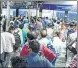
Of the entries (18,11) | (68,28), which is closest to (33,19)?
(18,11)

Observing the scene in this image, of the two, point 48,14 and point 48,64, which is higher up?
point 48,14

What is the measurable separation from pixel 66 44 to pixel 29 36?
17.8 inches

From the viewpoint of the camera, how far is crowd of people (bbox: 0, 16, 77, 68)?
2.70m

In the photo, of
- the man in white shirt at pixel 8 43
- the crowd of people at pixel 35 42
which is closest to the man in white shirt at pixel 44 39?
the crowd of people at pixel 35 42

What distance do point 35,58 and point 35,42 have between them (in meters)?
0.20

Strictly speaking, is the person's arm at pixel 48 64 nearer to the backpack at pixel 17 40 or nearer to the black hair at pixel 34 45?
the black hair at pixel 34 45

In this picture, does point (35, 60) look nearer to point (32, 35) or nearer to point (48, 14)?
point (32, 35)

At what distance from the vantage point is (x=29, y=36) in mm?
2787

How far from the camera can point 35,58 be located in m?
2.81

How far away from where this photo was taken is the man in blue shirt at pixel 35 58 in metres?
2.78

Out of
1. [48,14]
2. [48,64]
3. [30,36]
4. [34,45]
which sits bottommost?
[48,64]

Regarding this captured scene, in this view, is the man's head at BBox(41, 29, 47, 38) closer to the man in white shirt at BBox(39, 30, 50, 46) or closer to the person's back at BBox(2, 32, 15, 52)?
the man in white shirt at BBox(39, 30, 50, 46)

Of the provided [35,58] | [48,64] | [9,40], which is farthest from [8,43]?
[48,64]

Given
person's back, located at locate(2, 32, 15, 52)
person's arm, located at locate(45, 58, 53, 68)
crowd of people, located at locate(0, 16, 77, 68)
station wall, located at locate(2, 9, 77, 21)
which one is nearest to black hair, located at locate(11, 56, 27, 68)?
crowd of people, located at locate(0, 16, 77, 68)
